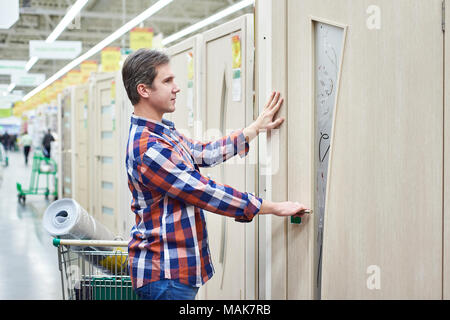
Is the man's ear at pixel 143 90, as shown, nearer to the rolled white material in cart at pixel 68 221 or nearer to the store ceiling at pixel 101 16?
the rolled white material in cart at pixel 68 221

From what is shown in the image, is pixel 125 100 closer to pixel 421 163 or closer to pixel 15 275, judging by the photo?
pixel 15 275

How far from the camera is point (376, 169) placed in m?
2.10

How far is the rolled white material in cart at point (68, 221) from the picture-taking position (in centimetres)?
281

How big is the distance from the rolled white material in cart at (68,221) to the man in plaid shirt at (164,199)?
0.77 meters

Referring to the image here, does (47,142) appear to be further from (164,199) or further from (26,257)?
(164,199)

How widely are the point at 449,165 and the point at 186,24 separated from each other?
67.4 ft

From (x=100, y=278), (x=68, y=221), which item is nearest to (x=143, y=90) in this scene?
(x=68, y=221)

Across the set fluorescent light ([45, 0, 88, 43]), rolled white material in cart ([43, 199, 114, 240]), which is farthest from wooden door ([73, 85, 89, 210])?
rolled white material in cart ([43, 199, 114, 240])

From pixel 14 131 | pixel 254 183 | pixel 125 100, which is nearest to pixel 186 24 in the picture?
pixel 125 100

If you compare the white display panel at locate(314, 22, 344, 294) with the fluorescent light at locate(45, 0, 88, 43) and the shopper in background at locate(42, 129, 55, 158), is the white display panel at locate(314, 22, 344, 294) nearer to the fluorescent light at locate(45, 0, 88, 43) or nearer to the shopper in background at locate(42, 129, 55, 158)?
the fluorescent light at locate(45, 0, 88, 43)

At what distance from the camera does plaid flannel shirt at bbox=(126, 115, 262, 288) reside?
2.03 metres

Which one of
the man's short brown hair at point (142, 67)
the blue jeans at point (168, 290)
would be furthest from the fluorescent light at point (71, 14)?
the blue jeans at point (168, 290)

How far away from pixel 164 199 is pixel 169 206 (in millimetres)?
31
